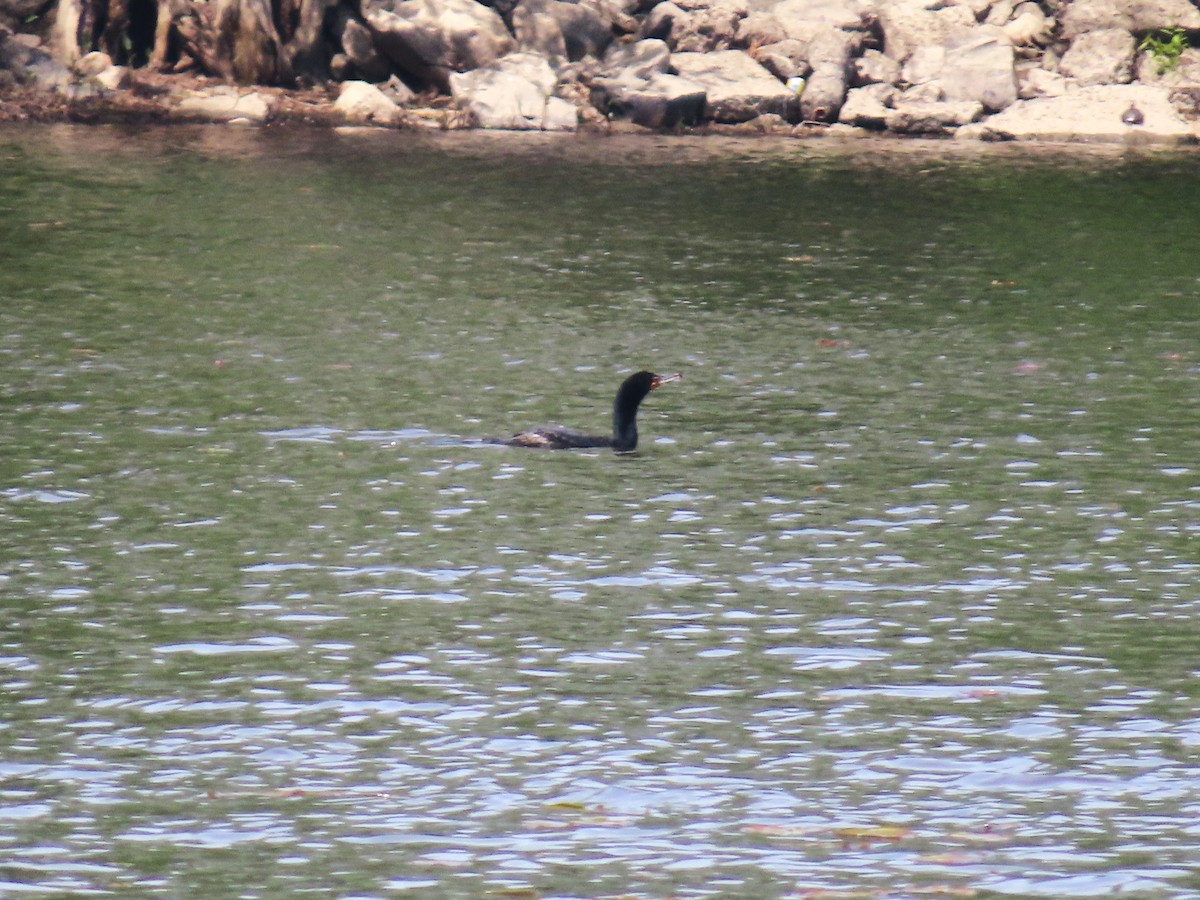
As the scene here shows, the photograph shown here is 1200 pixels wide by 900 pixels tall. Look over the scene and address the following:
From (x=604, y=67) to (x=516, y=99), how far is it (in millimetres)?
3760

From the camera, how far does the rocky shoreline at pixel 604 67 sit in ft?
183

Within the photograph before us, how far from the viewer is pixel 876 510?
19719 mm

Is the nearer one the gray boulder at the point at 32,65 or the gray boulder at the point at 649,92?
the gray boulder at the point at 32,65

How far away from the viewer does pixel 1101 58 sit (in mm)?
57406

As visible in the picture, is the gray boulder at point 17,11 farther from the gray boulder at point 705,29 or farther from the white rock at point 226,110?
the gray boulder at point 705,29

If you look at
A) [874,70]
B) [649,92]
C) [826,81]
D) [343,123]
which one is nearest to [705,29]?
[826,81]

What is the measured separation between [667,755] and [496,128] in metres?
43.7

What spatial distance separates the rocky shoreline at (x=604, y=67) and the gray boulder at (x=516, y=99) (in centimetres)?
5

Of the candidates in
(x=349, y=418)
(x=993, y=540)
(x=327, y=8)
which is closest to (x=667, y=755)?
(x=993, y=540)

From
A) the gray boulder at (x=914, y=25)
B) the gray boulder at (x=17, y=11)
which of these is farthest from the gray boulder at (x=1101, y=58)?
the gray boulder at (x=17, y=11)

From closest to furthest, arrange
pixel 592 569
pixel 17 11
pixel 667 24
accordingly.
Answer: pixel 592 569 → pixel 17 11 → pixel 667 24

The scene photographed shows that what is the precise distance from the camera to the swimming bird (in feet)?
72.9

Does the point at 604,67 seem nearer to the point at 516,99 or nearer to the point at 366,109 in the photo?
the point at 516,99

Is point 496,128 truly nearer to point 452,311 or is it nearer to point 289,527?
point 452,311
